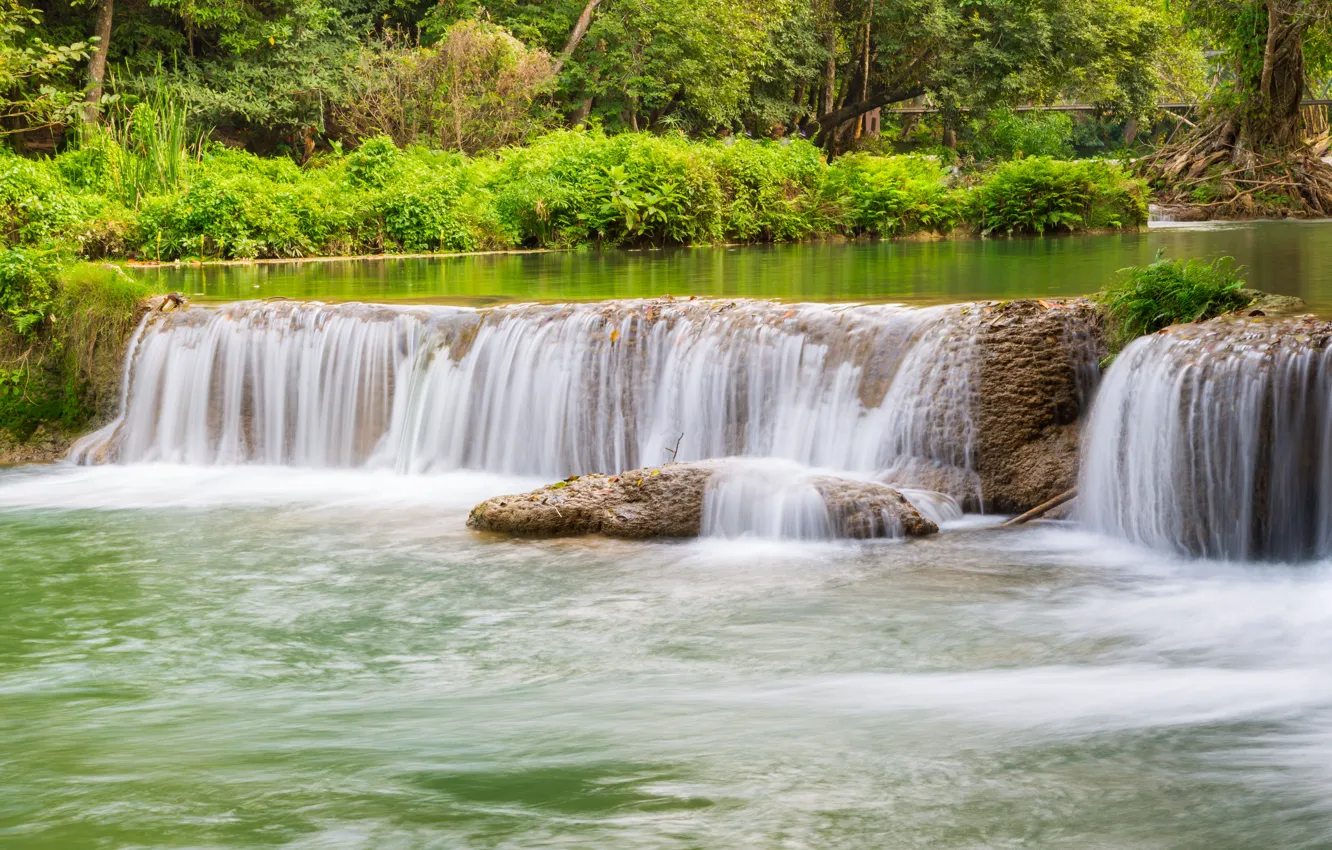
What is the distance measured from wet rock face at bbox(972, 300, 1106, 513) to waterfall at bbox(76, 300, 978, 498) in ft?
0.41

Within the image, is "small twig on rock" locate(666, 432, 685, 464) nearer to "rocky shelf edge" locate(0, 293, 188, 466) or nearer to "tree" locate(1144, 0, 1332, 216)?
"rocky shelf edge" locate(0, 293, 188, 466)

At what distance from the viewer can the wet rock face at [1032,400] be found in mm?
8977

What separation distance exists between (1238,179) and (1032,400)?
74.1 ft

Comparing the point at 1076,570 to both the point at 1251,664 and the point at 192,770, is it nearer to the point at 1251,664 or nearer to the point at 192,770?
the point at 1251,664

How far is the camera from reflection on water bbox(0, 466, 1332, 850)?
4371 mm

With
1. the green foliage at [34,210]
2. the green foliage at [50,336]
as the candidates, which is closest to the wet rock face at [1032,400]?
the green foliage at [50,336]

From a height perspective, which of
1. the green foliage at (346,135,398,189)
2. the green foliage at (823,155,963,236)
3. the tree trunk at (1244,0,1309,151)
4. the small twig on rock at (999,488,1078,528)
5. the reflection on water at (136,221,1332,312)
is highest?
A: the tree trunk at (1244,0,1309,151)

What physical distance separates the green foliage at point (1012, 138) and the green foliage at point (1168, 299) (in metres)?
34.5

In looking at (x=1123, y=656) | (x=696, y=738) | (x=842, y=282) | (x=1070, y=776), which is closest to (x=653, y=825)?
(x=696, y=738)

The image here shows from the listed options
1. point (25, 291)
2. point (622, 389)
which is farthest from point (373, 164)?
point (622, 389)

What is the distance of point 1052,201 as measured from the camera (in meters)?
24.5

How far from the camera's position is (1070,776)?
4.67m

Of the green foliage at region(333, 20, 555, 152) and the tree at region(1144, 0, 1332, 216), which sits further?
the green foliage at region(333, 20, 555, 152)

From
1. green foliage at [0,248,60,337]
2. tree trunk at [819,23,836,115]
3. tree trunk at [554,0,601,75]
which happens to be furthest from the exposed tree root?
green foliage at [0,248,60,337]
